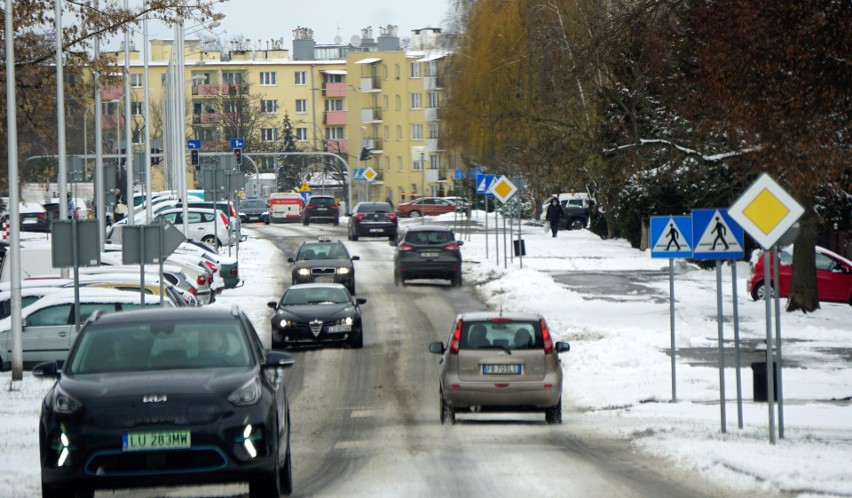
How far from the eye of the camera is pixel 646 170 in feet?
112

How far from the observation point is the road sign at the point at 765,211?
1402 centimetres

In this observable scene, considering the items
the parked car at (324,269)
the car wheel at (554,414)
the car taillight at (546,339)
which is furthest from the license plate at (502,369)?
the parked car at (324,269)

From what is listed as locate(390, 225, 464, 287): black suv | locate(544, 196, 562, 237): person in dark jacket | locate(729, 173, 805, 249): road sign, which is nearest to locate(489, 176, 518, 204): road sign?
locate(390, 225, 464, 287): black suv

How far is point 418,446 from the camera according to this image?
15.4 meters

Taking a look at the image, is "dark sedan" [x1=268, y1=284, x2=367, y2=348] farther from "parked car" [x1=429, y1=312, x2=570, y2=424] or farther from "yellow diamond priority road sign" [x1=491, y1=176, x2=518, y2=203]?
"yellow diamond priority road sign" [x1=491, y1=176, x2=518, y2=203]

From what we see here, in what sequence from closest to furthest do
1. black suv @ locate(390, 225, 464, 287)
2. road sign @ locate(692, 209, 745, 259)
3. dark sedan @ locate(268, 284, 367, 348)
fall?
road sign @ locate(692, 209, 745, 259) < dark sedan @ locate(268, 284, 367, 348) < black suv @ locate(390, 225, 464, 287)

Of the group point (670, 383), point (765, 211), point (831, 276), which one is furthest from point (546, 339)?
point (831, 276)

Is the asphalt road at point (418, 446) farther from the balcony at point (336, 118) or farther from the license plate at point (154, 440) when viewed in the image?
the balcony at point (336, 118)

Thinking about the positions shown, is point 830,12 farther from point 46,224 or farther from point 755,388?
point 46,224

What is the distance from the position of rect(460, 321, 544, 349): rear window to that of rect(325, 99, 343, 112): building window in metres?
133

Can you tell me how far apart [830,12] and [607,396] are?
6.24 metres

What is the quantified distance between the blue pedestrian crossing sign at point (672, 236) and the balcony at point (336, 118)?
5078 inches

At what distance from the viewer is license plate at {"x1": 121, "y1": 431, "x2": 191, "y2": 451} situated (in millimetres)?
9758

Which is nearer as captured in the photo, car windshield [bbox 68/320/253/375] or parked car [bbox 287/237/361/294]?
car windshield [bbox 68/320/253/375]
